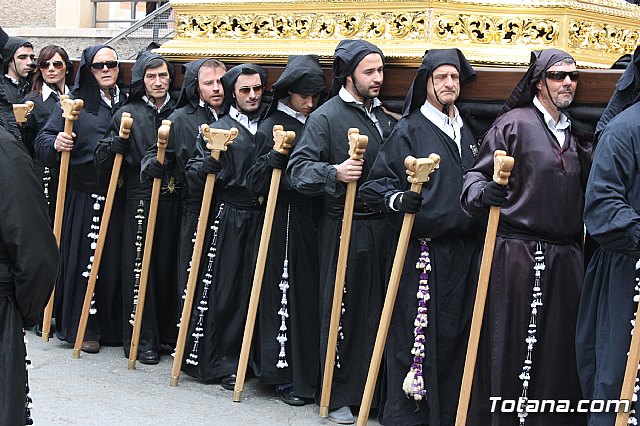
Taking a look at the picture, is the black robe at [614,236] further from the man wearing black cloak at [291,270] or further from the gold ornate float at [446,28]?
the man wearing black cloak at [291,270]

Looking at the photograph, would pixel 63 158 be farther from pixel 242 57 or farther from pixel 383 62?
pixel 383 62

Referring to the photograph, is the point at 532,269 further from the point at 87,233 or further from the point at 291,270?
the point at 87,233

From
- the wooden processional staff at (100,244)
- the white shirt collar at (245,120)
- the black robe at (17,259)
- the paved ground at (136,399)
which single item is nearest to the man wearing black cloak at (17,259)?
the black robe at (17,259)

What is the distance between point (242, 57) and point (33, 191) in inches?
139

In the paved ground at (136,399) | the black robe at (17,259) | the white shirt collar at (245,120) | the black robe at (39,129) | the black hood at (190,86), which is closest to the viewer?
the black robe at (17,259)

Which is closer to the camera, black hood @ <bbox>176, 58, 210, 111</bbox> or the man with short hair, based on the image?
black hood @ <bbox>176, 58, 210, 111</bbox>

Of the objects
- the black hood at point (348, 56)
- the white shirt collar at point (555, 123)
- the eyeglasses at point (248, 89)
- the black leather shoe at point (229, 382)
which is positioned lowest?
the black leather shoe at point (229, 382)

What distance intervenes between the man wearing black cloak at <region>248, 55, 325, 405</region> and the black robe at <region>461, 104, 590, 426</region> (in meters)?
1.47

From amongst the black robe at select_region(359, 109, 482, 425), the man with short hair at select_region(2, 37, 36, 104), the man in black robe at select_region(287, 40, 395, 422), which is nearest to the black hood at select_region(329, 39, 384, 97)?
the man in black robe at select_region(287, 40, 395, 422)

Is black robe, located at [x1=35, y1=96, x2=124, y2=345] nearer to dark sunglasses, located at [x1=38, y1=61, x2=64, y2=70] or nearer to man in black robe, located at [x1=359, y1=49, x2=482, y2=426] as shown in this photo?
dark sunglasses, located at [x1=38, y1=61, x2=64, y2=70]

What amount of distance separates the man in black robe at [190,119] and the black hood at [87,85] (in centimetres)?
81

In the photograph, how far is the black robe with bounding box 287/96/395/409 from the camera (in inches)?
261

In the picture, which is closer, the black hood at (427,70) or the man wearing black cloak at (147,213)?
the black hood at (427,70)

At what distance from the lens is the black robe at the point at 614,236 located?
521 cm
